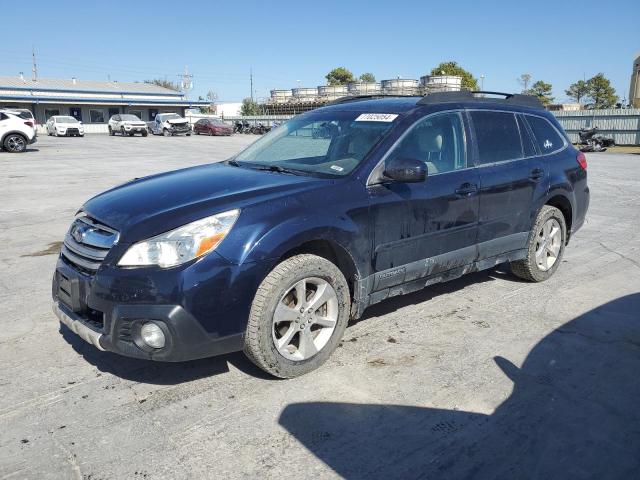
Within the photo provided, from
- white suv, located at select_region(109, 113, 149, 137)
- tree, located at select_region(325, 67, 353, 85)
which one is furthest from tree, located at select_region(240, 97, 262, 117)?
white suv, located at select_region(109, 113, 149, 137)

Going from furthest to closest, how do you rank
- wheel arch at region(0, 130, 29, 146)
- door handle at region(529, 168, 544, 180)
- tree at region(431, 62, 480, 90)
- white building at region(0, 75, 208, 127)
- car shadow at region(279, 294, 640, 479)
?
tree at region(431, 62, 480, 90), white building at region(0, 75, 208, 127), wheel arch at region(0, 130, 29, 146), door handle at region(529, 168, 544, 180), car shadow at region(279, 294, 640, 479)

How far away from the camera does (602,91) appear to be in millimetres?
75562

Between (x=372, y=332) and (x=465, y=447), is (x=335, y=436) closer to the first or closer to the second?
(x=465, y=447)

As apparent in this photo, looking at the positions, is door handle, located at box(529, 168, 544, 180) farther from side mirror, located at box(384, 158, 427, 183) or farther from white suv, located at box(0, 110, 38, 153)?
white suv, located at box(0, 110, 38, 153)

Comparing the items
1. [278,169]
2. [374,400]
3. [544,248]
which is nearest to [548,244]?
[544,248]

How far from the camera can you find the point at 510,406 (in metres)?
3.15

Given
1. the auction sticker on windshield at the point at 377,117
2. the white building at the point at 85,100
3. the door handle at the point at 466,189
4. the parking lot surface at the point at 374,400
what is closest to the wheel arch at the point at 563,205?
the parking lot surface at the point at 374,400

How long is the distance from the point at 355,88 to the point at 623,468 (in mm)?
51631

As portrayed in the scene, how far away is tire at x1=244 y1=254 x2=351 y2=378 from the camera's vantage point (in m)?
3.22

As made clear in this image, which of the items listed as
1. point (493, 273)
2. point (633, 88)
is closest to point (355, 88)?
point (633, 88)

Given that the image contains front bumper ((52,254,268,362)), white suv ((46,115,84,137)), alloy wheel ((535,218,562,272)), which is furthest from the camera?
white suv ((46,115,84,137))

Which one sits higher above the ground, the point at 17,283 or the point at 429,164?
the point at 429,164

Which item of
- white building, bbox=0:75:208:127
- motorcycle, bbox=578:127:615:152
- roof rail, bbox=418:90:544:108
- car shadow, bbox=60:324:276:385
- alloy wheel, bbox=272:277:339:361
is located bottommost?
car shadow, bbox=60:324:276:385

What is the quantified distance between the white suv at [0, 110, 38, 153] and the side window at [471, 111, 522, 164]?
72.5ft
